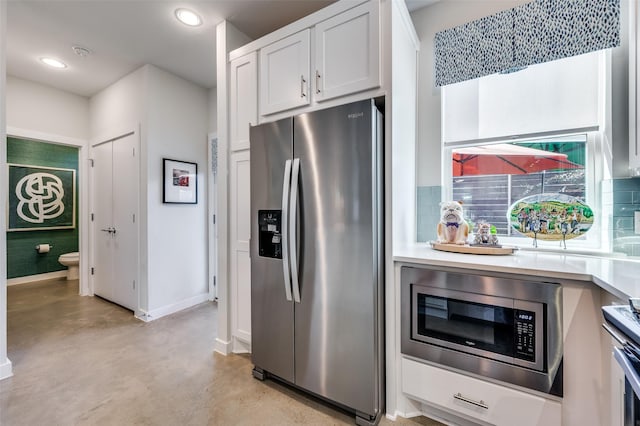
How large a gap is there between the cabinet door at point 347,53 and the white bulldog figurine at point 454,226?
915mm

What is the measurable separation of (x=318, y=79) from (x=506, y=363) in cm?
184

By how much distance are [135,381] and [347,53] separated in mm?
2560

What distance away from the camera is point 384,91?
1.54m

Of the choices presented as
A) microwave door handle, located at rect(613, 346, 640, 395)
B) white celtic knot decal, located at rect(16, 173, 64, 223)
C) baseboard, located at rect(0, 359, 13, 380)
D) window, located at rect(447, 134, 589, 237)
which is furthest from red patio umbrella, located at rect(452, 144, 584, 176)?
white celtic knot decal, located at rect(16, 173, 64, 223)

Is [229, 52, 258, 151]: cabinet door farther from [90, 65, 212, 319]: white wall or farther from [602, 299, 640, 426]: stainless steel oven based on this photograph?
[602, 299, 640, 426]: stainless steel oven

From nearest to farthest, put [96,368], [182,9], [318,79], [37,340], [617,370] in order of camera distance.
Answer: [617,370] → [318,79] → [96,368] → [182,9] → [37,340]

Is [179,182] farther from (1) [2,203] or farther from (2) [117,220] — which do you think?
(1) [2,203]

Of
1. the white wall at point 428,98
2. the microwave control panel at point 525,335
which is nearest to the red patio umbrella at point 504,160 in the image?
the white wall at point 428,98

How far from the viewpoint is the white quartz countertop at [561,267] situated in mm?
998

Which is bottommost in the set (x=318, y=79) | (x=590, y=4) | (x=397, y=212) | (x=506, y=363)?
(x=506, y=363)

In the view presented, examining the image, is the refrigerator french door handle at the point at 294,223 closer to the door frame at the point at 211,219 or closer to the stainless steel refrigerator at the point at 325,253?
the stainless steel refrigerator at the point at 325,253

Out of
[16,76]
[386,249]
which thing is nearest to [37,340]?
[16,76]

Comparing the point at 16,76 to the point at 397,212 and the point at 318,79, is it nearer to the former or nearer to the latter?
the point at 318,79

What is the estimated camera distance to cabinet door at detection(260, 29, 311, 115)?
1.82 meters
